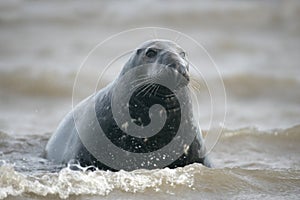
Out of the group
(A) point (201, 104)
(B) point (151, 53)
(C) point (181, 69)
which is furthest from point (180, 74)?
(A) point (201, 104)

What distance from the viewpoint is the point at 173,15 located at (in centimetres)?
1544

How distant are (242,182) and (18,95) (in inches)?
245

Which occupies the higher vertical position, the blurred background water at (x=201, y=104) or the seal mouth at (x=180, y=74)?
the seal mouth at (x=180, y=74)

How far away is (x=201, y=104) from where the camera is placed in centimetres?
1114

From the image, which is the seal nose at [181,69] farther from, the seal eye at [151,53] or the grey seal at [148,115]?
the seal eye at [151,53]

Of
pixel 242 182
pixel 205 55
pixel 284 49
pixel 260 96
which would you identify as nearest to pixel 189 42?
pixel 205 55

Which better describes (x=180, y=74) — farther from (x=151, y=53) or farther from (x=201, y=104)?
(x=201, y=104)

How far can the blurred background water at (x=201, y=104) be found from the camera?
558 cm

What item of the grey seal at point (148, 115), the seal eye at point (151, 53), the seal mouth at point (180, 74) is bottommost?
the grey seal at point (148, 115)

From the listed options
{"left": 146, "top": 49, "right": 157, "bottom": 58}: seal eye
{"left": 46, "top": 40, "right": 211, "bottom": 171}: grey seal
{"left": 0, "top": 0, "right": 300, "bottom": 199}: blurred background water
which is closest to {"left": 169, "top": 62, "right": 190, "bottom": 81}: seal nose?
{"left": 46, "top": 40, "right": 211, "bottom": 171}: grey seal

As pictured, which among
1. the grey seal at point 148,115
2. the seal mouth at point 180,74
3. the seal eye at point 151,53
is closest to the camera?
the seal mouth at point 180,74

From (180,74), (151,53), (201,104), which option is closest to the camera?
(180,74)

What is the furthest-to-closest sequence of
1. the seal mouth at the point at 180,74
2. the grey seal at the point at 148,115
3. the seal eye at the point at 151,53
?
the seal eye at the point at 151,53, the grey seal at the point at 148,115, the seal mouth at the point at 180,74

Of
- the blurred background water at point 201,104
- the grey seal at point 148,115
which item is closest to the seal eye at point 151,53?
the grey seal at point 148,115
